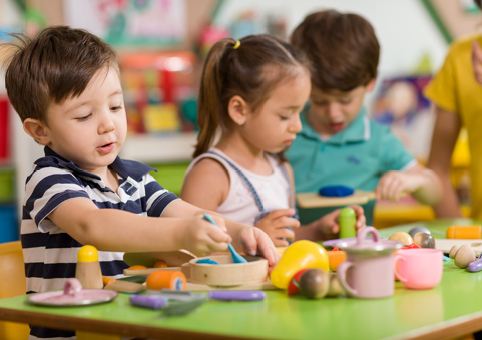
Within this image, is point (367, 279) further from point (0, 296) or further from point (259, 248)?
point (0, 296)

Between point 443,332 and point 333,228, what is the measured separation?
0.71m

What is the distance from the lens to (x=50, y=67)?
0.93 metres

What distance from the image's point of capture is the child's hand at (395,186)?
138 cm

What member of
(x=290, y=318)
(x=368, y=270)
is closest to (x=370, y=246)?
(x=368, y=270)

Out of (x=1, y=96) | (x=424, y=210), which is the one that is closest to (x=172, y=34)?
(x=1, y=96)

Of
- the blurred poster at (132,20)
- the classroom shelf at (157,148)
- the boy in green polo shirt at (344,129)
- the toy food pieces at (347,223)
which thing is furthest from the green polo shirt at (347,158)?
the blurred poster at (132,20)

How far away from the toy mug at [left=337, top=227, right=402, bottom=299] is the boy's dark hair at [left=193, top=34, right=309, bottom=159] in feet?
2.29

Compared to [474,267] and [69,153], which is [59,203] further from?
[474,267]

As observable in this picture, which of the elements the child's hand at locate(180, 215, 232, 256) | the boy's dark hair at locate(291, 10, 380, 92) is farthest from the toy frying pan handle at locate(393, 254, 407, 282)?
the boy's dark hair at locate(291, 10, 380, 92)

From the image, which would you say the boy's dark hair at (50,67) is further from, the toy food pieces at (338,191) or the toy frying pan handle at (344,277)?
the toy food pieces at (338,191)

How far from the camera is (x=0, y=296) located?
3.47 ft

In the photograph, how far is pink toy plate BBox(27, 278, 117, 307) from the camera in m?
0.68

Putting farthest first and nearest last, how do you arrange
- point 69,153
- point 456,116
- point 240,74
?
point 456,116, point 240,74, point 69,153

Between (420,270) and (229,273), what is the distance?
0.23 meters
